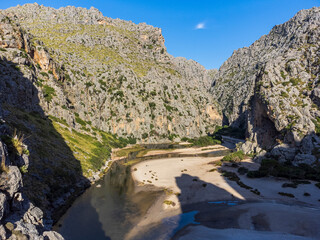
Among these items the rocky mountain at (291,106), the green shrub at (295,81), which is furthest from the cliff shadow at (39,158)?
the green shrub at (295,81)

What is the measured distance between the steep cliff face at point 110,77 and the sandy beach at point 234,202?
5607 centimetres

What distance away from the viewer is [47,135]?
47.0m

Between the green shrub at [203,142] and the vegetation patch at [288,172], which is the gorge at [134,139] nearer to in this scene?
the vegetation patch at [288,172]

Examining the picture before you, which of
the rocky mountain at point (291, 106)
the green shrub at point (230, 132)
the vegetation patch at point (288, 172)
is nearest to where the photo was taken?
the vegetation patch at point (288, 172)

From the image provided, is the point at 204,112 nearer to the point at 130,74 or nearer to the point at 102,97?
the point at 130,74

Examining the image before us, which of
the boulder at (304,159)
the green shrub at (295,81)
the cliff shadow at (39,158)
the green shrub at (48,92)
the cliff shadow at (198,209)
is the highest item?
the green shrub at (295,81)

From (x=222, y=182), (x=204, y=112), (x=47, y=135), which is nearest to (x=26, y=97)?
(x=47, y=135)

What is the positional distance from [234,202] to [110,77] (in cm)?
11375

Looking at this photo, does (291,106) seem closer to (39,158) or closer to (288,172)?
(288,172)

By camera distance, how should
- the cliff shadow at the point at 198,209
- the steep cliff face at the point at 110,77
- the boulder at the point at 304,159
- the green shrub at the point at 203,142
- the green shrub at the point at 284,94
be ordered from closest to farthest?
1. the cliff shadow at the point at 198,209
2. the boulder at the point at 304,159
3. the green shrub at the point at 284,94
4. the steep cliff face at the point at 110,77
5. the green shrub at the point at 203,142

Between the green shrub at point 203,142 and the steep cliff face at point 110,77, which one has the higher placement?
the steep cliff face at point 110,77

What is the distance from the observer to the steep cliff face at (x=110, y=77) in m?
96.1

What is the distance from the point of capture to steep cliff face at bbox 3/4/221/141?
315 feet

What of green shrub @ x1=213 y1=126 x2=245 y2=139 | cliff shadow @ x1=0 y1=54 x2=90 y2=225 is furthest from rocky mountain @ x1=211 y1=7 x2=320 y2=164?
cliff shadow @ x1=0 y1=54 x2=90 y2=225
